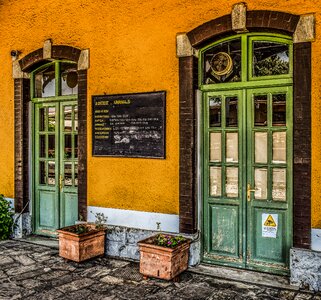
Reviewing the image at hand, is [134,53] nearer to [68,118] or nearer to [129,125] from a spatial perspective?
[129,125]

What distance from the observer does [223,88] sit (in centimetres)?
539

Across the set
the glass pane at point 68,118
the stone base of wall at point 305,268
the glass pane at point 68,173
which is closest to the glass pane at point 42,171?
the glass pane at point 68,173

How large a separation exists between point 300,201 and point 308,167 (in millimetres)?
437

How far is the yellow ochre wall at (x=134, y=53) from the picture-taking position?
17.8 feet

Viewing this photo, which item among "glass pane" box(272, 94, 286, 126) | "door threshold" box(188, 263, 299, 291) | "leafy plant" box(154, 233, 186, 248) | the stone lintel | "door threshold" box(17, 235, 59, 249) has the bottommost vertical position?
"door threshold" box(188, 263, 299, 291)

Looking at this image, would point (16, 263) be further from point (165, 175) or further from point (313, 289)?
point (313, 289)

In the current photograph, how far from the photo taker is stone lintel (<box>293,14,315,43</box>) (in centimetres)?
458

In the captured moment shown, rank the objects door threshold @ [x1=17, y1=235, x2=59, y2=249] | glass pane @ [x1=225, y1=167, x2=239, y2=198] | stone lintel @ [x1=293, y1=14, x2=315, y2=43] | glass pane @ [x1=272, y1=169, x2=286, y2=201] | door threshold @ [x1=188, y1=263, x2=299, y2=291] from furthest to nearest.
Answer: door threshold @ [x1=17, y1=235, x2=59, y2=249] < glass pane @ [x1=225, y1=167, x2=239, y2=198] < glass pane @ [x1=272, y1=169, x2=286, y2=201] < door threshold @ [x1=188, y1=263, x2=299, y2=291] < stone lintel @ [x1=293, y1=14, x2=315, y2=43]

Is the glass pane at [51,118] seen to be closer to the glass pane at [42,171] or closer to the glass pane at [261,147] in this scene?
the glass pane at [42,171]

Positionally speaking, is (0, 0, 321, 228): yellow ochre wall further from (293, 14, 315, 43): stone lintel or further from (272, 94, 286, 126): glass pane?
(272, 94, 286, 126): glass pane

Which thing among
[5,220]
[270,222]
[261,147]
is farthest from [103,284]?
[5,220]

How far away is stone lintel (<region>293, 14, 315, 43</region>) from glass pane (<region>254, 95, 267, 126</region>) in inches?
34.3

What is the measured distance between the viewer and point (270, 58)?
5.07 meters

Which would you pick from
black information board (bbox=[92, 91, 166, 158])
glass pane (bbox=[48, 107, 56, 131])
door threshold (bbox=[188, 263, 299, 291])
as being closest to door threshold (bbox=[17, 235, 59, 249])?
black information board (bbox=[92, 91, 166, 158])
